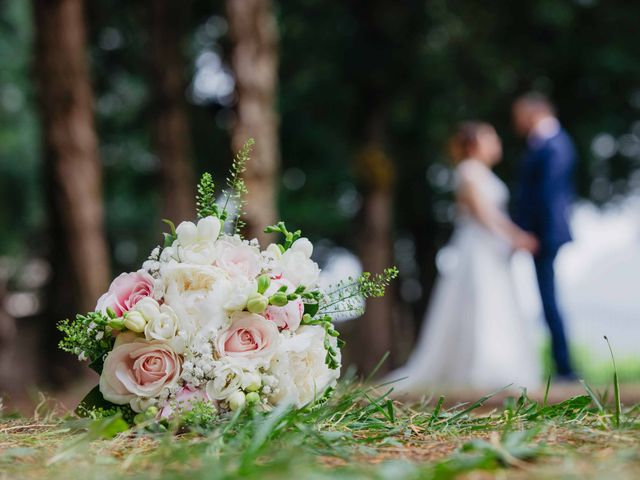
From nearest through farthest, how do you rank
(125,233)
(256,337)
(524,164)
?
(256,337) → (524,164) → (125,233)

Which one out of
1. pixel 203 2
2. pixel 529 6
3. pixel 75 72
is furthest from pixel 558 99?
pixel 75 72

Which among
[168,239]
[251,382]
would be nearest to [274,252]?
[168,239]

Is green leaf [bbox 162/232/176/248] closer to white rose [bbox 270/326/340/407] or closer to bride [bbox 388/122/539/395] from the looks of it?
white rose [bbox 270/326/340/407]

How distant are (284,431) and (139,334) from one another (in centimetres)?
58

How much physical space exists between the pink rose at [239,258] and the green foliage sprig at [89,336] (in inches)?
14.3

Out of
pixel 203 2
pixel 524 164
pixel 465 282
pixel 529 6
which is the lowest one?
pixel 465 282

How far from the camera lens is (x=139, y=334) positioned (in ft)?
8.06

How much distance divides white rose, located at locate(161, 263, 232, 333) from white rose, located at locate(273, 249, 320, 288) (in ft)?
0.59

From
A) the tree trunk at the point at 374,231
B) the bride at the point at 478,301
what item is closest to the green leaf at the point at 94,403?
the bride at the point at 478,301

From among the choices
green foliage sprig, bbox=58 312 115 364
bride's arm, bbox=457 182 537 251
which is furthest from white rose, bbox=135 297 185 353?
bride's arm, bbox=457 182 537 251

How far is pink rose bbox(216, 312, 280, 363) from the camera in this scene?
241 centimetres

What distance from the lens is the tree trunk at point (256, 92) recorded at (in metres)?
8.38

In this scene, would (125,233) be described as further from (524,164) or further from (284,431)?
(284,431)

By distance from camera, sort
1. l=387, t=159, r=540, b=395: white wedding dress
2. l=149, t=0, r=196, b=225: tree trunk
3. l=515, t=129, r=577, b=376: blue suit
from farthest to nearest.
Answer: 1. l=149, t=0, r=196, b=225: tree trunk
2. l=387, t=159, r=540, b=395: white wedding dress
3. l=515, t=129, r=577, b=376: blue suit
